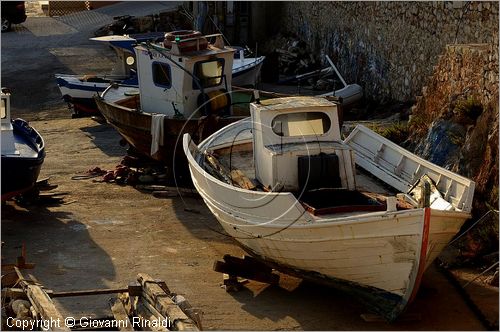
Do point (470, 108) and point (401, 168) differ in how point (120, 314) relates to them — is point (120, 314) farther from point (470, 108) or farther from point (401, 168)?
point (470, 108)

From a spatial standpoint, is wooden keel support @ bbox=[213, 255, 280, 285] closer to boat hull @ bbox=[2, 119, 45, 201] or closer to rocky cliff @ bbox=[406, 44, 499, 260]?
rocky cliff @ bbox=[406, 44, 499, 260]

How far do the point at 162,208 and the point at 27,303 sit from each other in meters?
5.83

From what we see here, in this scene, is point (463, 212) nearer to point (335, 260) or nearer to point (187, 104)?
point (335, 260)

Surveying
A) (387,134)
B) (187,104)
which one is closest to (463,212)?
(387,134)

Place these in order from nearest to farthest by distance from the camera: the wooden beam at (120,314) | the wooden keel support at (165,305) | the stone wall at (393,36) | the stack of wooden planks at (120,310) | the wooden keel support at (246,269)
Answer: the wooden keel support at (165,305) < the stack of wooden planks at (120,310) < the wooden beam at (120,314) < the wooden keel support at (246,269) < the stone wall at (393,36)

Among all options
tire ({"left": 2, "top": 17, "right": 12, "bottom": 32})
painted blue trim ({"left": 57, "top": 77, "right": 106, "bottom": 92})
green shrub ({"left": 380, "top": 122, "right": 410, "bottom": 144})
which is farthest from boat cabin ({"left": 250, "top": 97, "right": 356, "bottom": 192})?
tire ({"left": 2, "top": 17, "right": 12, "bottom": 32})

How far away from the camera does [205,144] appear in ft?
53.2

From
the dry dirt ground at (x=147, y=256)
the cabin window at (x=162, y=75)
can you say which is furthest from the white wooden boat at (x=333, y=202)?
the cabin window at (x=162, y=75)

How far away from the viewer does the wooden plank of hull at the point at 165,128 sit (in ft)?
59.1

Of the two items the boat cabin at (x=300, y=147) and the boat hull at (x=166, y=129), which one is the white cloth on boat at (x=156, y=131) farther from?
the boat cabin at (x=300, y=147)

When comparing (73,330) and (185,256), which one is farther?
(185,256)

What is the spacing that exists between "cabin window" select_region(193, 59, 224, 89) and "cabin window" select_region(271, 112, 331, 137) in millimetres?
4902

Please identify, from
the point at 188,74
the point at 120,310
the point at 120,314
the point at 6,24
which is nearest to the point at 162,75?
the point at 188,74

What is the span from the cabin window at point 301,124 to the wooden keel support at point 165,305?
3.10 m
